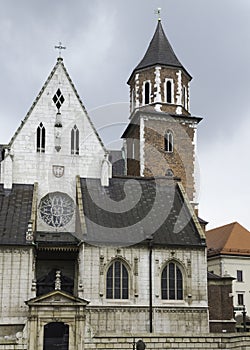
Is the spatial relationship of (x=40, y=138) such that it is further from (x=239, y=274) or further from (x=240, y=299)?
(x=240, y=299)

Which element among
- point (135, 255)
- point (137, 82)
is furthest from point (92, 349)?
point (137, 82)

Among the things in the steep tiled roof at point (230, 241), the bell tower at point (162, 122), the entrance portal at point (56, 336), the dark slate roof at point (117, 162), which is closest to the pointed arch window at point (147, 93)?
the bell tower at point (162, 122)

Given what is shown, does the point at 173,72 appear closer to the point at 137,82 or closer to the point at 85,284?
the point at 137,82

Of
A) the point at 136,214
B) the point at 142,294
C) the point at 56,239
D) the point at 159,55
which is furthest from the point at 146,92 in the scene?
the point at 142,294

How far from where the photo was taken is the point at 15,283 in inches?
1187

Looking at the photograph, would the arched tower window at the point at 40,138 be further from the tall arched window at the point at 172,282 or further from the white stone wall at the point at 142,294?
the tall arched window at the point at 172,282

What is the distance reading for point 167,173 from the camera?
1697 inches

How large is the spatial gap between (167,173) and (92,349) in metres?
20.1

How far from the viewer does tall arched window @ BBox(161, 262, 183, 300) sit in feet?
105

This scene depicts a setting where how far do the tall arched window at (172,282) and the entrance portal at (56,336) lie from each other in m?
6.91

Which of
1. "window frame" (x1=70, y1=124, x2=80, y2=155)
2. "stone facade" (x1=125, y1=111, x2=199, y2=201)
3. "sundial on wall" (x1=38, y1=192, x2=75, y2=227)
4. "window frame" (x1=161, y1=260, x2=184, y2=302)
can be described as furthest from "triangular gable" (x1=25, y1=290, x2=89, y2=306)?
"stone facade" (x1=125, y1=111, x2=199, y2=201)

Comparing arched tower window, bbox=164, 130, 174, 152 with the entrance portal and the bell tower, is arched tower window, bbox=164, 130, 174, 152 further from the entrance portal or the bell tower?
the entrance portal

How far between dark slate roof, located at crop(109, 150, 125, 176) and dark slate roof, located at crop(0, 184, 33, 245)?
1448 cm

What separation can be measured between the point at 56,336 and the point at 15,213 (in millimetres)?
8539
